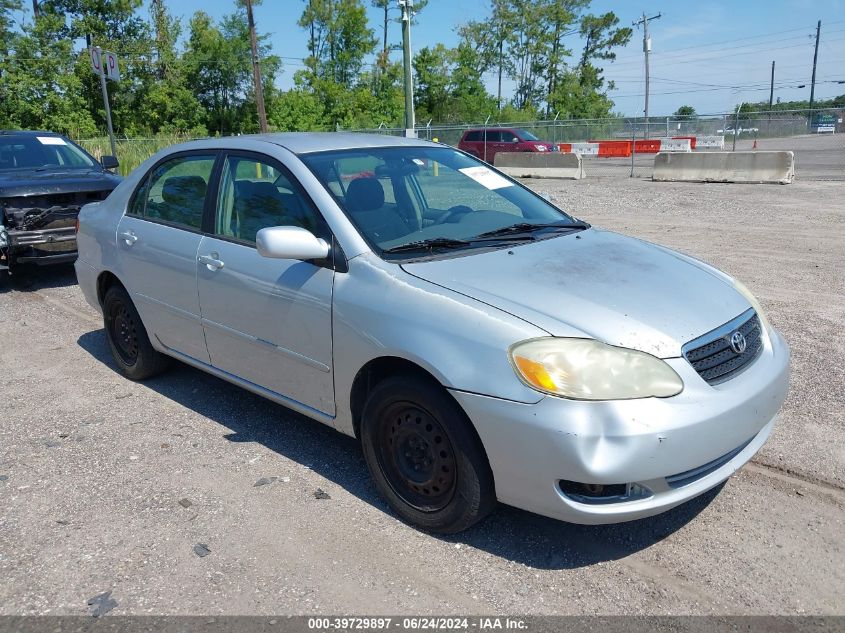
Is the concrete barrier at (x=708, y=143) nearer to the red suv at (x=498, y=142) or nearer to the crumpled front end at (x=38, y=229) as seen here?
the red suv at (x=498, y=142)

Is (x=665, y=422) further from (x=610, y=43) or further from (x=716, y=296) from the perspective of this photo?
(x=610, y=43)

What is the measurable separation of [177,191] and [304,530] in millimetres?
2493

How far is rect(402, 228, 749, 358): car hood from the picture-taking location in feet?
9.48

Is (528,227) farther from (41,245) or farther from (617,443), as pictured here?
(41,245)

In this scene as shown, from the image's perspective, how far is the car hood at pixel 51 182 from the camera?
8.05 metres

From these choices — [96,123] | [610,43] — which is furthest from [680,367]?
[610,43]

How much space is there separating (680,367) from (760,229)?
9.24 m

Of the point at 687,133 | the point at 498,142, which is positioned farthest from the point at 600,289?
the point at 687,133

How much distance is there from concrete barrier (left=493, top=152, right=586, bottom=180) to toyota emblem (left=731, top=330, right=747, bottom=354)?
19.3 m

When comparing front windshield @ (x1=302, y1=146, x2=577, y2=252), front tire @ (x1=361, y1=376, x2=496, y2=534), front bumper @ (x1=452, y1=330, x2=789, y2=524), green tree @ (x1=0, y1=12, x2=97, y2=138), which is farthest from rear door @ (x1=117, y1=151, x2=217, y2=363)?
green tree @ (x1=0, y1=12, x2=97, y2=138)

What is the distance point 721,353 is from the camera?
A: 3004 millimetres

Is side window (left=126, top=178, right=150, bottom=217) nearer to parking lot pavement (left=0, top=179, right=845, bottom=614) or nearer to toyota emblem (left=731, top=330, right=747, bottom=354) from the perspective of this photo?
parking lot pavement (left=0, top=179, right=845, bottom=614)

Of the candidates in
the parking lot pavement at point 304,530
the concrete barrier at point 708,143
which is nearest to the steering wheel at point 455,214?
the parking lot pavement at point 304,530

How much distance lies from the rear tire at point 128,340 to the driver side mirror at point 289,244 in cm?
203
